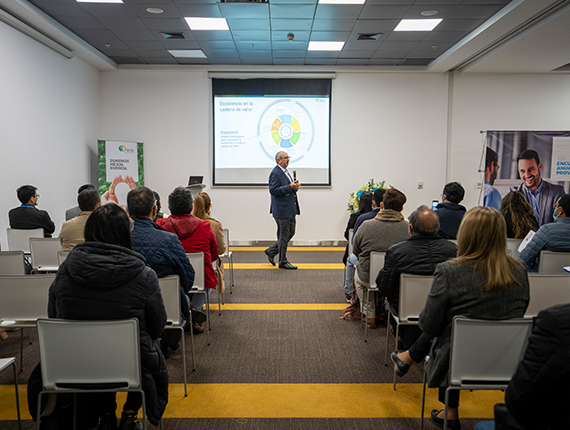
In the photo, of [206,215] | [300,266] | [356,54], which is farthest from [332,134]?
[206,215]

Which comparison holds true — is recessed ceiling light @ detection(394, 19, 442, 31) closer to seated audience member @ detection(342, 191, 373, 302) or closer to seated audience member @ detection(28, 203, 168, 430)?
seated audience member @ detection(342, 191, 373, 302)

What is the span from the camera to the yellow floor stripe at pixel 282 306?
14.4ft

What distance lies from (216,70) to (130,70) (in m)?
1.78

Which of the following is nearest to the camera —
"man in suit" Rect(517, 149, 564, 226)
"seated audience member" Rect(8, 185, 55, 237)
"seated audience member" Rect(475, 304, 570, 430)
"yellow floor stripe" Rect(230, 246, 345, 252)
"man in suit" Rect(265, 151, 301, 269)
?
"seated audience member" Rect(475, 304, 570, 430)

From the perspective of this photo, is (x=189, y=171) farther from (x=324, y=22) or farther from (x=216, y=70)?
(x=324, y=22)

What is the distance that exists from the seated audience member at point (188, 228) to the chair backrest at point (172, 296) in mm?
751

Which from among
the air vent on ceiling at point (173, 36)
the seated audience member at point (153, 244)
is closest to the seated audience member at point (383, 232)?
the seated audience member at point (153, 244)

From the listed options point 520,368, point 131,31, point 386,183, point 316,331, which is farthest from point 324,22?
point 520,368

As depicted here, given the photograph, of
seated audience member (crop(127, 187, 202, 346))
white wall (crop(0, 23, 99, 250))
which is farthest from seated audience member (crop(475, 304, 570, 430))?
white wall (crop(0, 23, 99, 250))

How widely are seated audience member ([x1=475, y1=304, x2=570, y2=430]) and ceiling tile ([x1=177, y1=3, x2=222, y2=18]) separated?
5.38 metres

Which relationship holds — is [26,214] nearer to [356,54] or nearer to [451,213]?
[451,213]

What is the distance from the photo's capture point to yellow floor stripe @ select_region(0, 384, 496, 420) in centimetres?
243

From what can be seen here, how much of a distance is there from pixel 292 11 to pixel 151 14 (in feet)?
6.42

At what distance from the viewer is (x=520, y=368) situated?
113cm
